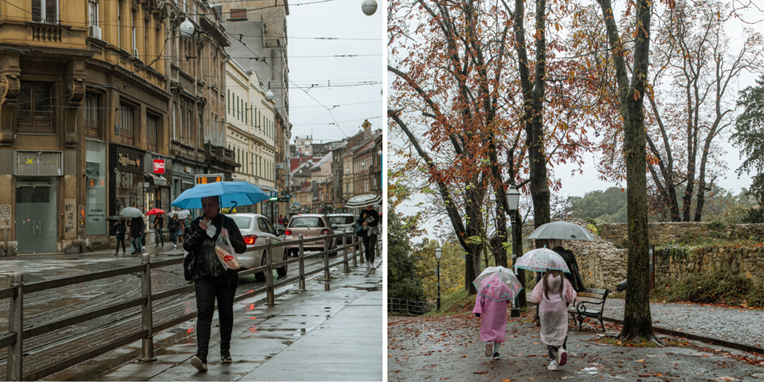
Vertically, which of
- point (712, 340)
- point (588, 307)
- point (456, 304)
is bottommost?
point (456, 304)

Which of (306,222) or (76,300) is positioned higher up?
(306,222)

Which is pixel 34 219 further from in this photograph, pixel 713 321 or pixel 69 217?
pixel 713 321

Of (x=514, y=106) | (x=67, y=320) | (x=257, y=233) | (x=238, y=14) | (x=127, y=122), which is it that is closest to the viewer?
(x=67, y=320)

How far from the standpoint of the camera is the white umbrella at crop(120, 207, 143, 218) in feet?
57.3

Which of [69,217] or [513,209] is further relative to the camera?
[69,217]

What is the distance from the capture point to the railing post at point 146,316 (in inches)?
236

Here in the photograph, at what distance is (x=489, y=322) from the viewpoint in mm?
7258

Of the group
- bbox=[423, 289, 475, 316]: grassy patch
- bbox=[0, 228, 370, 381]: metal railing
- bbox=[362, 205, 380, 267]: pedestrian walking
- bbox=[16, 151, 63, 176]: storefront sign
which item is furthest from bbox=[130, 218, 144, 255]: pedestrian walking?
bbox=[0, 228, 370, 381]: metal railing

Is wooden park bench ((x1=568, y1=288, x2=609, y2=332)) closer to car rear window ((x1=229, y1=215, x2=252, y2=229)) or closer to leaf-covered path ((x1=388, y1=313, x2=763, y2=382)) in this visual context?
leaf-covered path ((x1=388, y1=313, x2=763, y2=382))

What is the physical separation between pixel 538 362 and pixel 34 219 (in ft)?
33.9

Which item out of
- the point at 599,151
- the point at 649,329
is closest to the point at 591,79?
the point at 599,151

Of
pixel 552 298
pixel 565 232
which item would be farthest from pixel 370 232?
pixel 552 298

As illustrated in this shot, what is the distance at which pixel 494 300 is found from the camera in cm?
723

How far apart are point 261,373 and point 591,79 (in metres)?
5.20
